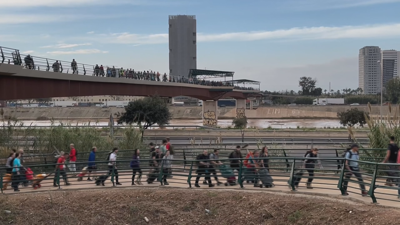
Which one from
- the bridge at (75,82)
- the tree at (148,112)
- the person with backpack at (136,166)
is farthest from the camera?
the tree at (148,112)

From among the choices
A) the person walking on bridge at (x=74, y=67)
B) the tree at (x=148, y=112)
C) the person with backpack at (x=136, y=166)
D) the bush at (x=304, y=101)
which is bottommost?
the person with backpack at (x=136, y=166)

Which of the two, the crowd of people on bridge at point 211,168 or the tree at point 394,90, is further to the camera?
the tree at point 394,90

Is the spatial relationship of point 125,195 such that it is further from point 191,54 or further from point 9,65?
point 191,54

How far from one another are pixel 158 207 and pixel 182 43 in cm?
13477

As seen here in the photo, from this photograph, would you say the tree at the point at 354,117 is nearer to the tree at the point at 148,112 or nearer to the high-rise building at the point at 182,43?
the tree at the point at 148,112

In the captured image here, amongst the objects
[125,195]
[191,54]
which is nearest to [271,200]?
[125,195]

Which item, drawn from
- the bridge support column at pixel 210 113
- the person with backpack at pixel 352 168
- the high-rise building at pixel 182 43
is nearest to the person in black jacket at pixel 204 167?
the person with backpack at pixel 352 168

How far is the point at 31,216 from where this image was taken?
1475 centimetres

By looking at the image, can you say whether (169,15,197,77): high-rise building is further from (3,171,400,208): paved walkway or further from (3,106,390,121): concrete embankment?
(3,171,400,208): paved walkway

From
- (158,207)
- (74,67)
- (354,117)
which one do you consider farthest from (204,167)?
(354,117)

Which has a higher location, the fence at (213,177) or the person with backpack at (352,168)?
the person with backpack at (352,168)

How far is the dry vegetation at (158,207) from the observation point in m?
13.4

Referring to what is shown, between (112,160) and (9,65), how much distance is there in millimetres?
11460

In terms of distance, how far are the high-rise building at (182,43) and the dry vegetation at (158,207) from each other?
131178 mm
